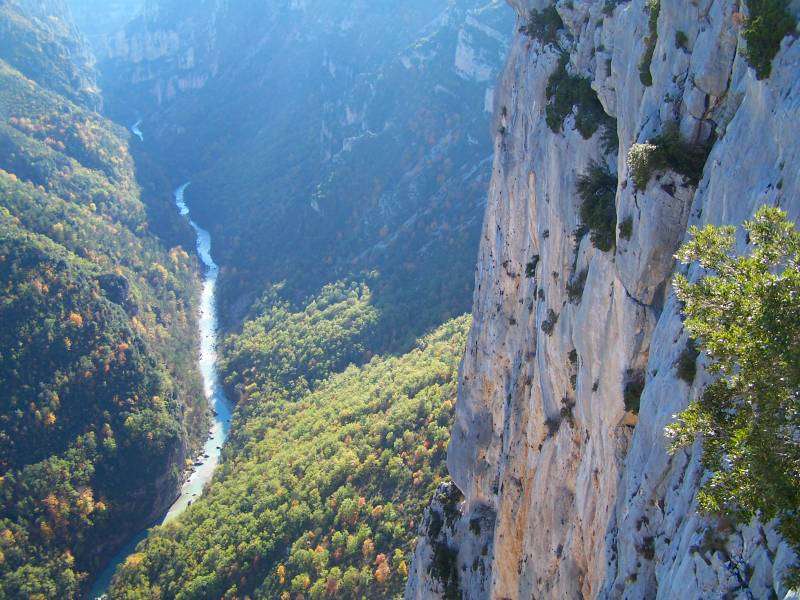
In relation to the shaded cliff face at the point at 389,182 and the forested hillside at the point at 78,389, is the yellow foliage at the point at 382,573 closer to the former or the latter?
the forested hillside at the point at 78,389

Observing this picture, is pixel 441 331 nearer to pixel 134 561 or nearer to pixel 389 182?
pixel 134 561

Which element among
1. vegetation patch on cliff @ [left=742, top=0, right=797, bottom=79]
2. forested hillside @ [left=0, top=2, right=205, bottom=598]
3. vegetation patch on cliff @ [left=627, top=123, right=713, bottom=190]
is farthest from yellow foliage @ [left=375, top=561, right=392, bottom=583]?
vegetation patch on cliff @ [left=742, top=0, right=797, bottom=79]

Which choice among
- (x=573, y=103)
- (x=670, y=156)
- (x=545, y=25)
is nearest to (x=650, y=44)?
(x=670, y=156)

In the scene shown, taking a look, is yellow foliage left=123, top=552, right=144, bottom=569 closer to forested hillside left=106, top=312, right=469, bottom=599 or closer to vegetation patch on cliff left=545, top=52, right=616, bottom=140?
forested hillside left=106, top=312, right=469, bottom=599

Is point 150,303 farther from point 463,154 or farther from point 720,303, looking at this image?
point 720,303

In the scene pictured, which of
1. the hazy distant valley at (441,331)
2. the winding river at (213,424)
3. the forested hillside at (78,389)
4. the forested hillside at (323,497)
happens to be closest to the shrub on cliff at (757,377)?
the hazy distant valley at (441,331)
